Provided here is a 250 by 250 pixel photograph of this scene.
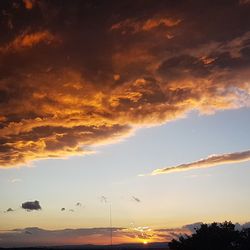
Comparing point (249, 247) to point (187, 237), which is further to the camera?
point (187, 237)

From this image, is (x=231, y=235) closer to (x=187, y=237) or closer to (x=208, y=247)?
(x=208, y=247)

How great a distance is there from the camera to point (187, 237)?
104188mm

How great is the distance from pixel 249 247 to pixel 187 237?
48.3 ft

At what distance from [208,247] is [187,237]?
10.6m

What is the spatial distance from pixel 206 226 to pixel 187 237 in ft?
21.2

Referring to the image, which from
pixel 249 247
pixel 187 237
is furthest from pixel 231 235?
pixel 187 237

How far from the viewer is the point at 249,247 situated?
93.4 m

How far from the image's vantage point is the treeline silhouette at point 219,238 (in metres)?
94.0

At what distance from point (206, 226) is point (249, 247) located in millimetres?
9571

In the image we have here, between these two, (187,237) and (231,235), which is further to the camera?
(187,237)

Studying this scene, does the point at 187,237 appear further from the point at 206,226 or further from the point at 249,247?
the point at 249,247

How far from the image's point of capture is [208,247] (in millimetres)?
93938

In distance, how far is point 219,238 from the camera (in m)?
94.5

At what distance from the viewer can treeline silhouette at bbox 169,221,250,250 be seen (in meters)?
94.0
